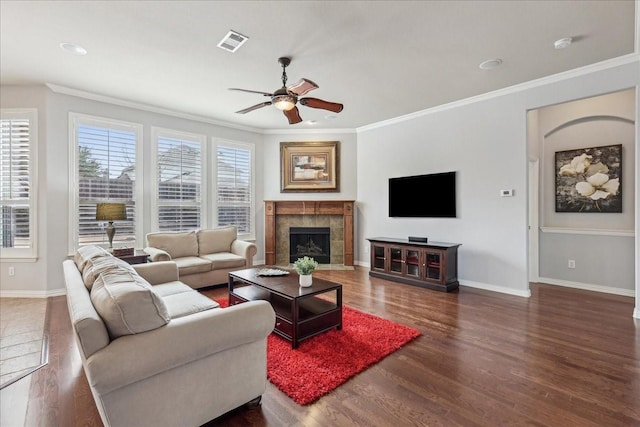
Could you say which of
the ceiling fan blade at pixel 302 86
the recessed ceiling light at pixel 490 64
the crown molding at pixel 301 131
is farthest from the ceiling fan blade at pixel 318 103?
the crown molding at pixel 301 131

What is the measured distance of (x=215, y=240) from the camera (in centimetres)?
512

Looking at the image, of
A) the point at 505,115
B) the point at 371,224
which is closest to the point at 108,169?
the point at 371,224

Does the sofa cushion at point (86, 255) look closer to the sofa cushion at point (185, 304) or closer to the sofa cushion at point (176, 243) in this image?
the sofa cushion at point (185, 304)

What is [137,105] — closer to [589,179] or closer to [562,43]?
[562,43]

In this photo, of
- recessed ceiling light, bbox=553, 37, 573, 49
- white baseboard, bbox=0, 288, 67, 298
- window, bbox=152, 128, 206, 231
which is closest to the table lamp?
window, bbox=152, 128, 206, 231

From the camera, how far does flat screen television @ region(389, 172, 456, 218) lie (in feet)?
16.2

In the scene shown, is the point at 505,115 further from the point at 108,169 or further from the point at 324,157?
the point at 108,169

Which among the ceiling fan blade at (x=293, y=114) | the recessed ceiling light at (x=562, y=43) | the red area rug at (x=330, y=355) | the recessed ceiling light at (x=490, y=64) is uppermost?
the recessed ceiling light at (x=490, y=64)

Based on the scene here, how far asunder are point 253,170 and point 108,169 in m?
2.56

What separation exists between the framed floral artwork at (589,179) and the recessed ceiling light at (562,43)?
2.25 metres

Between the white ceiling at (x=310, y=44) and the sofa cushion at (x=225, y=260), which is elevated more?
the white ceiling at (x=310, y=44)

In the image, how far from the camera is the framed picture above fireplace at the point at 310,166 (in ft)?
21.0

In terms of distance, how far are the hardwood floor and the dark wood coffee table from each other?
0.67 meters

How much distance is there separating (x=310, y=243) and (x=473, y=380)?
452 cm
